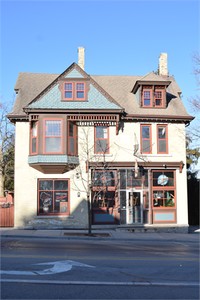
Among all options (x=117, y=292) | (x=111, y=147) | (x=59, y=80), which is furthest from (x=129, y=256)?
(x=59, y=80)

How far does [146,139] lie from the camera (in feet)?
82.6

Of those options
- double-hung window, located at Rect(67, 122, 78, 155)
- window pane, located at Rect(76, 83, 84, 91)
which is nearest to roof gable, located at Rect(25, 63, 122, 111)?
window pane, located at Rect(76, 83, 84, 91)

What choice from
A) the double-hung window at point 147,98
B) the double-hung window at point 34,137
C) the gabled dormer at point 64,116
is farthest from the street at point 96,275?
the double-hung window at point 147,98

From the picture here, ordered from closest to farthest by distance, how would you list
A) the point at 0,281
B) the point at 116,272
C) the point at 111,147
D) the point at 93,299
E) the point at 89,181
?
the point at 93,299 < the point at 0,281 < the point at 116,272 < the point at 89,181 < the point at 111,147

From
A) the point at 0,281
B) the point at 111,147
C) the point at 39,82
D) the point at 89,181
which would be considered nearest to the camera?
the point at 0,281

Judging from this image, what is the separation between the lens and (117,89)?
90.7 ft

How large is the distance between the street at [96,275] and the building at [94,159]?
Result: 34.6 feet

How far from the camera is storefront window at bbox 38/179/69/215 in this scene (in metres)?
24.0

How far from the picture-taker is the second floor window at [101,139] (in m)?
24.6

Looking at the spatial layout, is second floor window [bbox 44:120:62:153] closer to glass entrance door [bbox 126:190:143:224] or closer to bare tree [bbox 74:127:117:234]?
bare tree [bbox 74:127:117:234]

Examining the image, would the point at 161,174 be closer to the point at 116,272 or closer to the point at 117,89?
the point at 117,89

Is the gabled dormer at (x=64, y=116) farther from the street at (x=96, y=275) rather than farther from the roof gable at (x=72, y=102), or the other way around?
the street at (x=96, y=275)

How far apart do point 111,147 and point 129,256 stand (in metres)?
12.4

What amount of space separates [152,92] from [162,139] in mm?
3274
